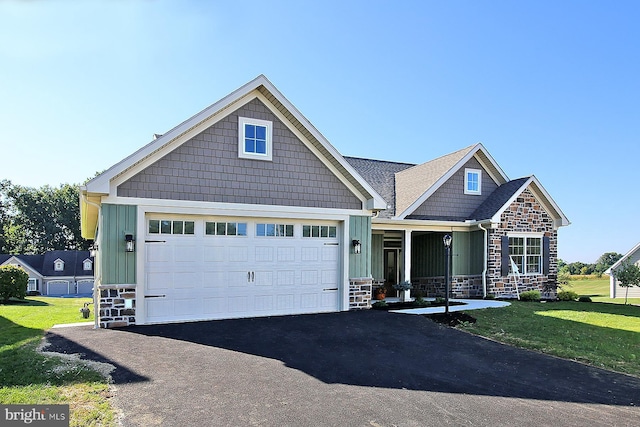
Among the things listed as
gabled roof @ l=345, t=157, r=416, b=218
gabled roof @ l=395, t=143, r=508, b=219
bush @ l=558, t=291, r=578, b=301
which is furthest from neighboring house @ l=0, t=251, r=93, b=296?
bush @ l=558, t=291, r=578, b=301

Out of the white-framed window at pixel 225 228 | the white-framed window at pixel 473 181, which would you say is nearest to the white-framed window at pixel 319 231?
the white-framed window at pixel 225 228

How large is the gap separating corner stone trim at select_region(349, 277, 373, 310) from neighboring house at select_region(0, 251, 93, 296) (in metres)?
43.3

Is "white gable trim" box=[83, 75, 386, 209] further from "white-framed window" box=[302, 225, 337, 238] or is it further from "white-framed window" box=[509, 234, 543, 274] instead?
"white-framed window" box=[509, 234, 543, 274]

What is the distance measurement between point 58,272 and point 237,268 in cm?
4333

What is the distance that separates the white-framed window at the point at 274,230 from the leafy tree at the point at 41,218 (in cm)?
4707

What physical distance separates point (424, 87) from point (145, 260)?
37.8 feet

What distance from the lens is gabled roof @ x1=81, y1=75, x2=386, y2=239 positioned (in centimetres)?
857

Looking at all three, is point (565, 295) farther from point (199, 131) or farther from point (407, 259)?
point (199, 131)

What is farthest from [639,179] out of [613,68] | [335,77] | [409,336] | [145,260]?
[145,260]

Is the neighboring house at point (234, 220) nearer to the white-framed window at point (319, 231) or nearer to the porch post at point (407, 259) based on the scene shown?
the white-framed window at point (319, 231)

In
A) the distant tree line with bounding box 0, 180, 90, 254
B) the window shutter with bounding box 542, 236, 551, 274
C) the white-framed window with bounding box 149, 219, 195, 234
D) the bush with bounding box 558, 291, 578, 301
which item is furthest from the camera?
the distant tree line with bounding box 0, 180, 90, 254

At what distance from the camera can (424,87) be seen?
1504cm

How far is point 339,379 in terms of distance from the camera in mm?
5535

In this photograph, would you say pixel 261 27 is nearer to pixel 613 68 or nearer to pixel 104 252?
pixel 104 252
